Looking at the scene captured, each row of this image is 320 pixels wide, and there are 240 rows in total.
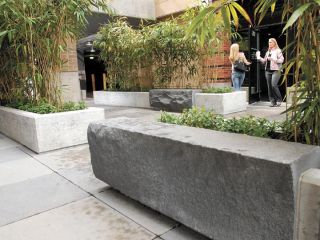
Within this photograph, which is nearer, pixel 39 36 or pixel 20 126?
pixel 39 36

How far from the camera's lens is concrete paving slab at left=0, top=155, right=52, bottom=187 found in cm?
352

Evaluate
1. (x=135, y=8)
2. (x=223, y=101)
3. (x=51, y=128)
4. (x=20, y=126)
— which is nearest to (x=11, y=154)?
(x=20, y=126)

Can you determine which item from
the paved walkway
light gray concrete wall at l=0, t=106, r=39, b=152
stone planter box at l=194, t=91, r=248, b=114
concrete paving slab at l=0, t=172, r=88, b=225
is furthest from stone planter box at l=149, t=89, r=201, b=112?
concrete paving slab at l=0, t=172, r=88, b=225

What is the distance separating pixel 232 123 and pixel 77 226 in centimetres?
160

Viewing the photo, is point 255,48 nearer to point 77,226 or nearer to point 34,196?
point 34,196

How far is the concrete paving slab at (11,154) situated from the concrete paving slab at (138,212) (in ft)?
6.85

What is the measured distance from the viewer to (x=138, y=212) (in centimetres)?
257

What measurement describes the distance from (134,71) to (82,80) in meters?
9.53

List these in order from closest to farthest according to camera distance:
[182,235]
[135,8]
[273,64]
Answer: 1. [182,235]
2. [273,64]
3. [135,8]

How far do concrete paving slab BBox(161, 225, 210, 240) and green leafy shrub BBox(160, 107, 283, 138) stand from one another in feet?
2.97

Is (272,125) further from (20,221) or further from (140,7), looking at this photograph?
(140,7)

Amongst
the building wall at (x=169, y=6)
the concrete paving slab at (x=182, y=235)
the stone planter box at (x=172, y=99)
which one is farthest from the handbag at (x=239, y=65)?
the concrete paving slab at (x=182, y=235)

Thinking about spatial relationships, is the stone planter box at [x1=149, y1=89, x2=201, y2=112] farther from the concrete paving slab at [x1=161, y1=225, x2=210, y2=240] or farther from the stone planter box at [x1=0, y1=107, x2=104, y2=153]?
the concrete paving slab at [x1=161, y1=225, x2=210, y2=240]

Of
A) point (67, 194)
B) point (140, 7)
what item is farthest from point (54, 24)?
point (140, 7)
